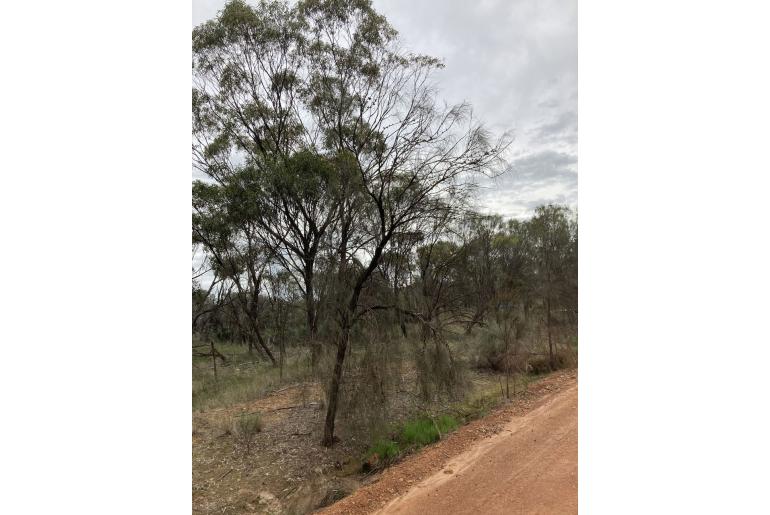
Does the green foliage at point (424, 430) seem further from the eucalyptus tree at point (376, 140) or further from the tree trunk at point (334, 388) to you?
the eucalyptus tree at point (376, 140)

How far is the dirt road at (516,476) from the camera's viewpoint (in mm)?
2031

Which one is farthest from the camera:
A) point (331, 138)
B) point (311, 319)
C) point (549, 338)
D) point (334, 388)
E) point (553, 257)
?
point (549, 338)

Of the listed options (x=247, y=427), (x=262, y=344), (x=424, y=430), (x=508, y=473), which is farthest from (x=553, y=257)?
(x=247, y=427)

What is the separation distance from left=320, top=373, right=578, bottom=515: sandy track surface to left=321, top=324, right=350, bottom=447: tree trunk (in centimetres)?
63

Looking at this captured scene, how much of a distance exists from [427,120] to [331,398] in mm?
2386

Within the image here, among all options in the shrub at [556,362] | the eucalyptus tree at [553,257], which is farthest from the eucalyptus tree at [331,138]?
the shrub at [556,362]

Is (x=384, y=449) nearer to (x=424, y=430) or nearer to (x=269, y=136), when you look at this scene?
(x=424, y=430)

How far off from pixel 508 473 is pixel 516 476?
0.29 ft

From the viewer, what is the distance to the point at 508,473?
229cm

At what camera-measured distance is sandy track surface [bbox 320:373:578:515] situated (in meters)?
2.04

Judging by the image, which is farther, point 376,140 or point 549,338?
point 549,338
